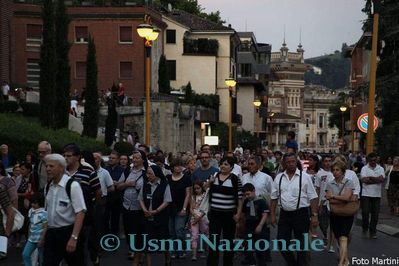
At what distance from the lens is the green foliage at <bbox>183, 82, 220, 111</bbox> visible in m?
59.9

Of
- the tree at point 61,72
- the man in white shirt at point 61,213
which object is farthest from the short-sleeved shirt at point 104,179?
the tree at point 61,72

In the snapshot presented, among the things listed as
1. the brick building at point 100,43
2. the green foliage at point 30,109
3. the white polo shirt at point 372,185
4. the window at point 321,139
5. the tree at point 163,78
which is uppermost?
the brick building at point 100,43

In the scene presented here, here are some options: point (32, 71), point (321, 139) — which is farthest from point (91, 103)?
point (321, 139)

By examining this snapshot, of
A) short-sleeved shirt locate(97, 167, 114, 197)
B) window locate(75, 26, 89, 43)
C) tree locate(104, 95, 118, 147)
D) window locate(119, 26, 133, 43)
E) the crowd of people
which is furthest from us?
window locate(75, 26, 89, 43)

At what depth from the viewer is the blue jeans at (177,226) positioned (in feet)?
49.5

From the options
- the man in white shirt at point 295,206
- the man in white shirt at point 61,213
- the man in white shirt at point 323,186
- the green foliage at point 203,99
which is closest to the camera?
the man in white shirt at point 61,213

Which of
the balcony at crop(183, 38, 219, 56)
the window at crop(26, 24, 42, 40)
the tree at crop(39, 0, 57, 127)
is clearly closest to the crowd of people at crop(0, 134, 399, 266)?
the tree at crop(39, 0, 57, 127)

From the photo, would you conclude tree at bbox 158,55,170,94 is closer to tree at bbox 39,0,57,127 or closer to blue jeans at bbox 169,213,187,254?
tree at bbox 39,0,57,127

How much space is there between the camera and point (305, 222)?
1212cm

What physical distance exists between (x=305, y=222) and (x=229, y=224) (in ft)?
3.84

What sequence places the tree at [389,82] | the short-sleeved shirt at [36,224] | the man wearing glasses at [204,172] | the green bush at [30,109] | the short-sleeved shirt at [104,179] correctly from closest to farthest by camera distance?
the short-sleeved shirt at [36,224] → the short-sleeved shirt at [104,179] → the man wearing glasses at [204,172] → the tree at [389,82] → the green bush at [30,109]

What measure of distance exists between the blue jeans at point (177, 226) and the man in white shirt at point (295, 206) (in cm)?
324

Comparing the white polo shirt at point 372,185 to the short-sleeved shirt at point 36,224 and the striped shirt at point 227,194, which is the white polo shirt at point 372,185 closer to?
the striped shirt at point 227,194

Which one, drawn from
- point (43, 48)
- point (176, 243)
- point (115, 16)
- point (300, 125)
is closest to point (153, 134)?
point (115, 16)
